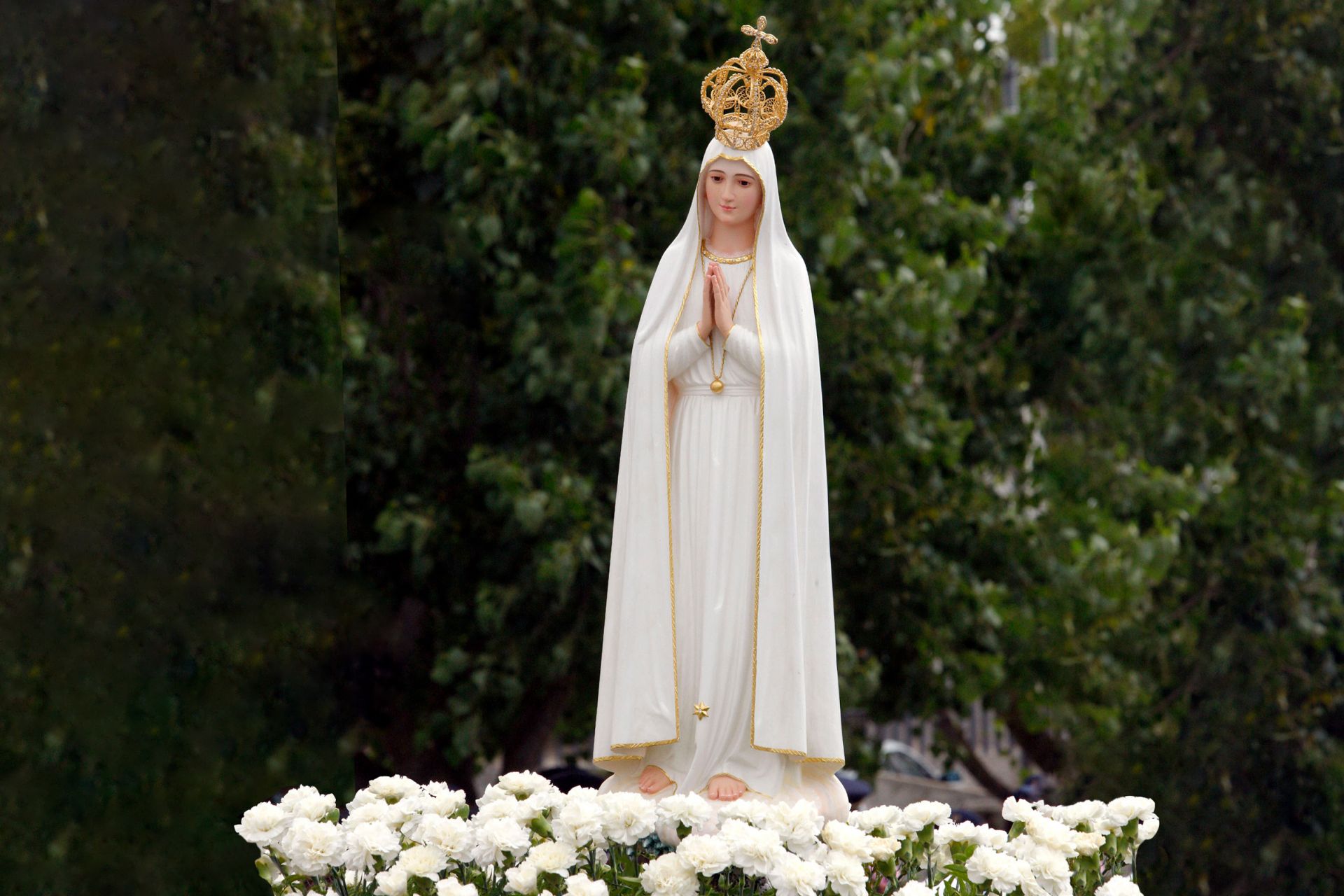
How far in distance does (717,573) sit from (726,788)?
0.63 m

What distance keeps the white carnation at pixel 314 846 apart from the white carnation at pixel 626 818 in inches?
27.4

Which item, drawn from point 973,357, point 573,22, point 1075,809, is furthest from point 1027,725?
point 1075,809

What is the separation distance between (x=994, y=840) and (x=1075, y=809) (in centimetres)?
30

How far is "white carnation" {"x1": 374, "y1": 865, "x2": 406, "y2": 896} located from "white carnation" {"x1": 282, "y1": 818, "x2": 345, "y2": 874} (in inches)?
6.1

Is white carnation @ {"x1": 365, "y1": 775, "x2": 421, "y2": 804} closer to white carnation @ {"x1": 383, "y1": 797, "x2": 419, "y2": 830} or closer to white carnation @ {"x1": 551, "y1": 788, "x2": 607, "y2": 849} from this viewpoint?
white carnation @ {"x1": 383, "y1": 797, "x2": 419, "y2": 830}

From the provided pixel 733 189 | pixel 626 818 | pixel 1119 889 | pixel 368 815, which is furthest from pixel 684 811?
pixel 733 189

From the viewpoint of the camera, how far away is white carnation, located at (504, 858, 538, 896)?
4.31 m

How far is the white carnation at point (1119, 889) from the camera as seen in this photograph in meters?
4.53

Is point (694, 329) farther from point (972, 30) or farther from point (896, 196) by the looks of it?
point (972, 30)

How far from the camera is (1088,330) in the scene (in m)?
10.7

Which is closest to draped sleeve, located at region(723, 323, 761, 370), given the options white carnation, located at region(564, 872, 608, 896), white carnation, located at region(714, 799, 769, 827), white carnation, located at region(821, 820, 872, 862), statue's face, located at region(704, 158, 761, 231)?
statue's face, located at region(704, 158, 761, 231)

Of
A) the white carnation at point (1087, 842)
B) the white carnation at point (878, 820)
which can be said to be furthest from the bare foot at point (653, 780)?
the white carnation at point (1087, 842)

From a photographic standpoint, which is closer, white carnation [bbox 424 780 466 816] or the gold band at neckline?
white carnation [bbox 424 780 466 816]

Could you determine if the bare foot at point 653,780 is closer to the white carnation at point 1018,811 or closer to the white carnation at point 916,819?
the white carnation at point 916,819
